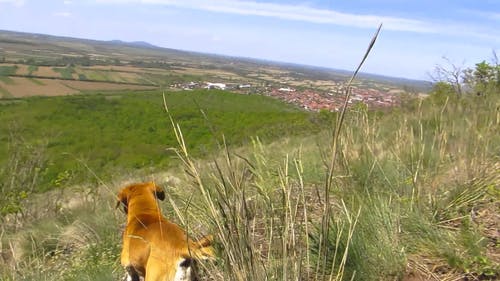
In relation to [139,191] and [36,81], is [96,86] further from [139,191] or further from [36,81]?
[139,191]

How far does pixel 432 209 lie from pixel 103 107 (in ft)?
196

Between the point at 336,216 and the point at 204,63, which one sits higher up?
the point at 336,216

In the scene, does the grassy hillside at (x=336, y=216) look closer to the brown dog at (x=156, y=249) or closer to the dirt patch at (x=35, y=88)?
the brown dog at (x=156, y=249)

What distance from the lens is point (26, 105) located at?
182 feet

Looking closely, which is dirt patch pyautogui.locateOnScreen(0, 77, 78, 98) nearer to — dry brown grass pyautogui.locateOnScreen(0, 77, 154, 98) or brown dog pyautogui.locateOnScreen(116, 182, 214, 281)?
dry brown grass pyautogui.locateOnScreen(0, 77, 154, 98)

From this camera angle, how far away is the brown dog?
2.63 m

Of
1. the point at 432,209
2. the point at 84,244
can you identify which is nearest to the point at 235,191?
the point at 432,209

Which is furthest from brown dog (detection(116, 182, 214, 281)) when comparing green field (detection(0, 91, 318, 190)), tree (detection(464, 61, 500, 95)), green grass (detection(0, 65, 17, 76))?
green grass (detection(0, 65, 17, 76))

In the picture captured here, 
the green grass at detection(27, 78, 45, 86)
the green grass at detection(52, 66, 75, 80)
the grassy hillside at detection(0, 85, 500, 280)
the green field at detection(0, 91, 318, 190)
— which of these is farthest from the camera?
the green grass at detection(52, 66, 75, 80)

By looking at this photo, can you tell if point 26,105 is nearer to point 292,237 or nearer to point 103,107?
point 103,107

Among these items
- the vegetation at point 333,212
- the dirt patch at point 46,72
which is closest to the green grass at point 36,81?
the dirt patch at point 46,72

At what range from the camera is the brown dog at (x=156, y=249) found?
104 inches

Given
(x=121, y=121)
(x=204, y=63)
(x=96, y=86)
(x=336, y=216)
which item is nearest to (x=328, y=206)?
(x=336, y=216)

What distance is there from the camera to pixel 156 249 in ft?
8.95
